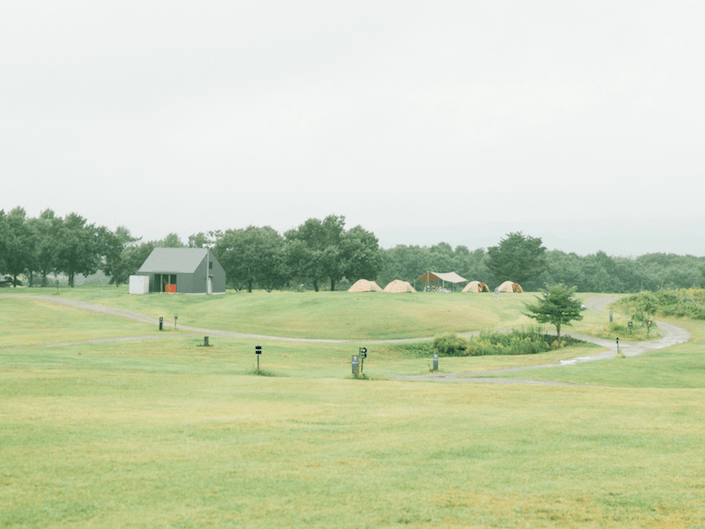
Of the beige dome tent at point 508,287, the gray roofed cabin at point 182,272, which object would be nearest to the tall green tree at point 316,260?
the gray roofed cabin at point 182,272

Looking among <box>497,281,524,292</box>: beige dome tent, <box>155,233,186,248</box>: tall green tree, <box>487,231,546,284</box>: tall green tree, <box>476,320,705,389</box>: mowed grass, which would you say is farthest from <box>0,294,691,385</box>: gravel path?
<box>155,233,186,248</box>: tall green tree

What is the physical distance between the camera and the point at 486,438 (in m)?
8.37

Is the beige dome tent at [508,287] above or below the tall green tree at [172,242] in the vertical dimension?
below

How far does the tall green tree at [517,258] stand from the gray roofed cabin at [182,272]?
181ft

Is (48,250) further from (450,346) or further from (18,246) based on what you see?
(450,346)

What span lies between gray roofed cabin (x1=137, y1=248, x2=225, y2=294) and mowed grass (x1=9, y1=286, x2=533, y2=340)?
4470 mm

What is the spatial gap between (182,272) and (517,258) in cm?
6117

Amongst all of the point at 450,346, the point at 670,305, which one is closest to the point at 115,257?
the point at 450,346

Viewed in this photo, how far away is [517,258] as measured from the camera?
9419cm

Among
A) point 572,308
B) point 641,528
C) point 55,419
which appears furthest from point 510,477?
point 572,308

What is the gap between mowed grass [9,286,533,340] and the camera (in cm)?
4169

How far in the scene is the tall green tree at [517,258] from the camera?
3703 inches

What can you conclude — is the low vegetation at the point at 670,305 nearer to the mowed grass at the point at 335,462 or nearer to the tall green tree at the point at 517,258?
the tall green tree at the point at 517,258

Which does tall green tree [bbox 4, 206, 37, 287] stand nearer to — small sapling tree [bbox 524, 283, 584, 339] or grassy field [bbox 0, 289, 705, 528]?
grassy field [bbox 0, 289, 705, 528]
